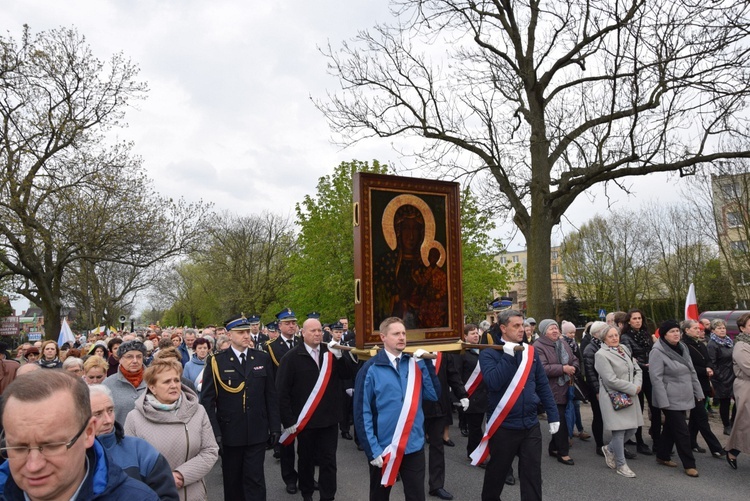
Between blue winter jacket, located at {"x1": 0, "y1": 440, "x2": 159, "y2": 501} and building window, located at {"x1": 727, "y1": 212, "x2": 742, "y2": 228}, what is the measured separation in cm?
2953

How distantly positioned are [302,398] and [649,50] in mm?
9775

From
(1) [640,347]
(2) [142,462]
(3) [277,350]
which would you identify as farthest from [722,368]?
(2) [142,462]

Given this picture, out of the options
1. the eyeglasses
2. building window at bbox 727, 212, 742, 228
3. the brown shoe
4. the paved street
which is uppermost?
building window at bbox 727, 212, 742, 228

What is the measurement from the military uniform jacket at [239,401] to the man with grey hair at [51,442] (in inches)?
144

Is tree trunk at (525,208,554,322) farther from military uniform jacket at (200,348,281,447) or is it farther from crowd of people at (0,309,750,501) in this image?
military uniform jacket at (200,348,281,447)

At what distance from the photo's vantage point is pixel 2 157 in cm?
1848

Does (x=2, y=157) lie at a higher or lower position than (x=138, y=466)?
higher

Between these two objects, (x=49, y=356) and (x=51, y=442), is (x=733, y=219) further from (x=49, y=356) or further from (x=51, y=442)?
(x=51, y=442)

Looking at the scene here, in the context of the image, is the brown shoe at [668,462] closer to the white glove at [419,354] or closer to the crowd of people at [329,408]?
the crowd of people at [329,408]

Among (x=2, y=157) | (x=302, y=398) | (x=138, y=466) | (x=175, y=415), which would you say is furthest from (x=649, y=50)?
(x=2, y=157)

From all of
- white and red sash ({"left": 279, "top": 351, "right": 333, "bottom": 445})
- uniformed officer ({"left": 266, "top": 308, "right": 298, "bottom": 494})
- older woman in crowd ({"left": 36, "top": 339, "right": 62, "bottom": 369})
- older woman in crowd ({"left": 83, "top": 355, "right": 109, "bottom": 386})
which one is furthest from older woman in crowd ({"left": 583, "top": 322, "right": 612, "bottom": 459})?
older woman in crowd ({"left": 36, "top": 339, "right": 62, "bottom": 369})

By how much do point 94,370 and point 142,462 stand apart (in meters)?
2.91

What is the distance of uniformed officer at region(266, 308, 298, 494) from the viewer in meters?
7.23

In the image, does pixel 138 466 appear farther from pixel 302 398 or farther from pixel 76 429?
pixel 302 398
